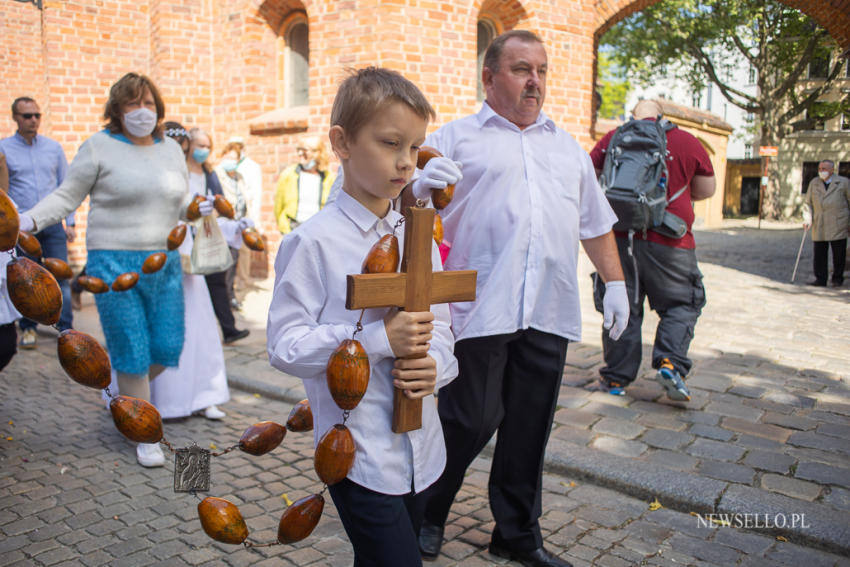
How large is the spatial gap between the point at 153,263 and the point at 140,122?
0.80 m

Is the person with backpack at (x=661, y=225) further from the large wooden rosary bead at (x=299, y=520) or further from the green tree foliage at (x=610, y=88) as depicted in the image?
the green tree foliage at (x=610, y=88)

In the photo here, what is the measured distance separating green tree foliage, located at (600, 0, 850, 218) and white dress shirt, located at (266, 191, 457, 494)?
81.1 feet

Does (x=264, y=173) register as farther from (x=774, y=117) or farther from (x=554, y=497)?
(x=774, y=117)

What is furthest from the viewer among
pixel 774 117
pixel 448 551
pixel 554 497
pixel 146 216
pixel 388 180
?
pixel 774 117

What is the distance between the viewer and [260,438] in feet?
6.58

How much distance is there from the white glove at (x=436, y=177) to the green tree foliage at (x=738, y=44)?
961 inches

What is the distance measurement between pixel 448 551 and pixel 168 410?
2464 millimetres

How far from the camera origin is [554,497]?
3.65 metres

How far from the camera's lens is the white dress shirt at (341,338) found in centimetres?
177

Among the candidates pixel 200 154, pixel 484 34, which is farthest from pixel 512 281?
pixel 484 34

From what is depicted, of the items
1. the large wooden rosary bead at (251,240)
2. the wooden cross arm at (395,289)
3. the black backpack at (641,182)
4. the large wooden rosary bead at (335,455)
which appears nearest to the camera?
the wooden cross arm at (395,289)

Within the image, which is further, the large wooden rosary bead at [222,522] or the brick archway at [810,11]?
the brick archway at [810,11]

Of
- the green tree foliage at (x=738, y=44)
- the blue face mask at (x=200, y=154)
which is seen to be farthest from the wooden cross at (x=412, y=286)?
the green tree foliage at (x=738, y=44)

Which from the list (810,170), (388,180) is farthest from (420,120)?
(810,170)
